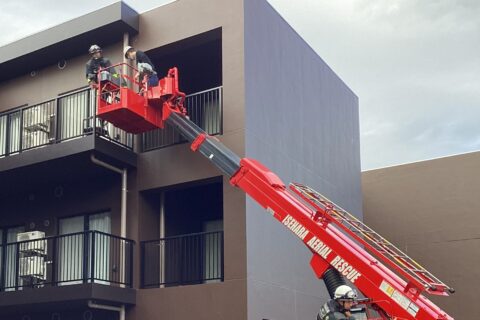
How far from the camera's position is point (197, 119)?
1867 cm

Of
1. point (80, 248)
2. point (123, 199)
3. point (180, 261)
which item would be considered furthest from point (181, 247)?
point (80, 248)

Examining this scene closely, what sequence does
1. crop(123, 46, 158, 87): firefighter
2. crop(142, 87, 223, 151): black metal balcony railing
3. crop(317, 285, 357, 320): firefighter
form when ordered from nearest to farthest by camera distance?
crop(317, 285, 357, 320): firefighter < crop(123, 46, 158, 87): firefighter < crop(142, 87, 223, 151): black metal balcony railing

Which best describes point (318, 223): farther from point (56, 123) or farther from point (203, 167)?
point (56, 123)

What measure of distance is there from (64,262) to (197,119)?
464 centimetres

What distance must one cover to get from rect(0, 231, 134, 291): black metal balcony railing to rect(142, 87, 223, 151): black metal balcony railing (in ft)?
8.17

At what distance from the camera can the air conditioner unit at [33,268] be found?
1775cm

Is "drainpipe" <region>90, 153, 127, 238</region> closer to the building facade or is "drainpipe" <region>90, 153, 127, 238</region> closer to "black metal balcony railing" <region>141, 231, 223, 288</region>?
the building facade

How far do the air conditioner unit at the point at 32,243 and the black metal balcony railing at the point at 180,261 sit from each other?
8.41ft

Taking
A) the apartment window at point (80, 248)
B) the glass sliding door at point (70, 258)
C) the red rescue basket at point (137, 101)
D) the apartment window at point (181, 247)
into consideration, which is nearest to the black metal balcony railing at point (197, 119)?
the apartment window at point (181, 247)

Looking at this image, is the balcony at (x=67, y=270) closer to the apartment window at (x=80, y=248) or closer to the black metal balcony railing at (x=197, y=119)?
the apartment window at (x=80, y=248)

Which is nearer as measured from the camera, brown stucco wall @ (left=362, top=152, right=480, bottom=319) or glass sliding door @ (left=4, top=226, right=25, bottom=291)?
glass sliding door @ (left=4, top=226, right=25, bottom=291)

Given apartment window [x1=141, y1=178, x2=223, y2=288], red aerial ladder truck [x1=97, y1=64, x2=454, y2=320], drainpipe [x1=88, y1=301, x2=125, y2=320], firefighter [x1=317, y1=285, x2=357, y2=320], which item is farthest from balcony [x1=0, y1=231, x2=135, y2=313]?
firefighter [x1=317, y1=285, x2=357, y2=320]

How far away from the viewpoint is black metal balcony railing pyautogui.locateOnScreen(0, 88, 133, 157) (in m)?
18.3

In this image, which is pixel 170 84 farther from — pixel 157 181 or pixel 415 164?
pixel 415 164
